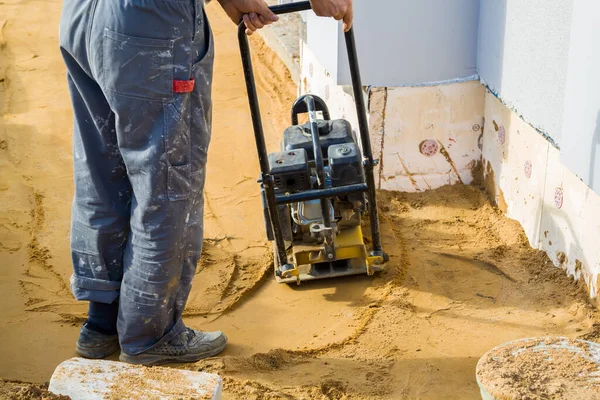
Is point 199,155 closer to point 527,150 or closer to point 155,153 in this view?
point 155,153

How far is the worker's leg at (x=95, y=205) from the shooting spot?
3240 mm

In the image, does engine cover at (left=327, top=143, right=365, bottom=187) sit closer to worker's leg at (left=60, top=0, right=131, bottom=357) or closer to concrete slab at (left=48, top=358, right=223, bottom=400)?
worker's leg at (left=60, top=0, right=131, bottom=357)

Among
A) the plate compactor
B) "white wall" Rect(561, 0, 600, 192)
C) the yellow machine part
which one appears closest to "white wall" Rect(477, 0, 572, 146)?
"white wall" Rect(561, 0, 600, 192)

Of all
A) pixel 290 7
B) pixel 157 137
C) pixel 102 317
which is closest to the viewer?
pixel 157 137

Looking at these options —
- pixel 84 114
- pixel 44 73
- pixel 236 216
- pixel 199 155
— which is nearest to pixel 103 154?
pixel 84 114

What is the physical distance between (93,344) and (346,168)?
4.67 feet

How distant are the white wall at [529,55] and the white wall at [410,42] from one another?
11 centimetres

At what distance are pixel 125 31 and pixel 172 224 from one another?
2.61ft

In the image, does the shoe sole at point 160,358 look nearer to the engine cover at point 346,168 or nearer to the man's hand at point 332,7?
the engine cover at point 346,168

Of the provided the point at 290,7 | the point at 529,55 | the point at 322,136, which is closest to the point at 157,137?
the point at 290,7

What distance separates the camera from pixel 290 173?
12.5 ft

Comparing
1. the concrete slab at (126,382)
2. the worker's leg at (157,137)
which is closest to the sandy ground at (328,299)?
the concrete slab at (126,382)

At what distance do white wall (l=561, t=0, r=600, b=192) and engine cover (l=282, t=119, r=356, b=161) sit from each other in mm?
1086

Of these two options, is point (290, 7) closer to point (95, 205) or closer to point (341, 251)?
point (95, 205)
